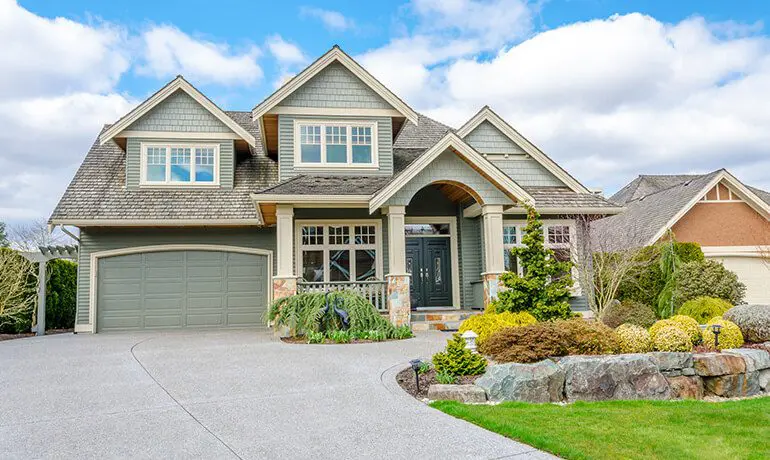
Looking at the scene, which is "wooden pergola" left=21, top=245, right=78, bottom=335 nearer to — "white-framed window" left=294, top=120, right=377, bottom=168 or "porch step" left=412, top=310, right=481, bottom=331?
"white-framed window" left=294, top=120, right=377, bottom=168

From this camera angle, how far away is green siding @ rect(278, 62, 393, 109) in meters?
15.0

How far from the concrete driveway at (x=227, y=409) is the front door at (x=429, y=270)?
18.1 feet

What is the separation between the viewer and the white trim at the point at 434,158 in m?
12.6

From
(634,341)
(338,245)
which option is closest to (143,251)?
(338,245)

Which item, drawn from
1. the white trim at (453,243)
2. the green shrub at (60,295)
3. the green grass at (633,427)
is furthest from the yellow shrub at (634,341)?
the green shrub at (60,295)

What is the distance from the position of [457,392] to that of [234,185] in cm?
1107

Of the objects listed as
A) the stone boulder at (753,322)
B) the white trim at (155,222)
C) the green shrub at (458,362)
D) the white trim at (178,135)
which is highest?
the white trim at (178,135)

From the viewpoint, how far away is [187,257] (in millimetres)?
15352

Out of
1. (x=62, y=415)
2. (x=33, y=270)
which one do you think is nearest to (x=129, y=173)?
(x=33, y=270)

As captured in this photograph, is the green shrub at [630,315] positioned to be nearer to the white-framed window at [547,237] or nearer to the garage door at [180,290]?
the white-framed window at [547,237]

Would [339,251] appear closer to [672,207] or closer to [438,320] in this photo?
[438,320]

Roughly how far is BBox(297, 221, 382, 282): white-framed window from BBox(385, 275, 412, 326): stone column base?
7.74 feet

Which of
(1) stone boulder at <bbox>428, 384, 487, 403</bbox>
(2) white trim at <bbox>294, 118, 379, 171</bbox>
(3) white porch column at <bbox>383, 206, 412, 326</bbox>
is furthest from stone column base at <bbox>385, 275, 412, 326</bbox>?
(1) stone boulder at <bbox>428, 384, 487, 403</bbox>

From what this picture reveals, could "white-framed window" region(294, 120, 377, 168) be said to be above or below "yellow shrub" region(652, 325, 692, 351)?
above
